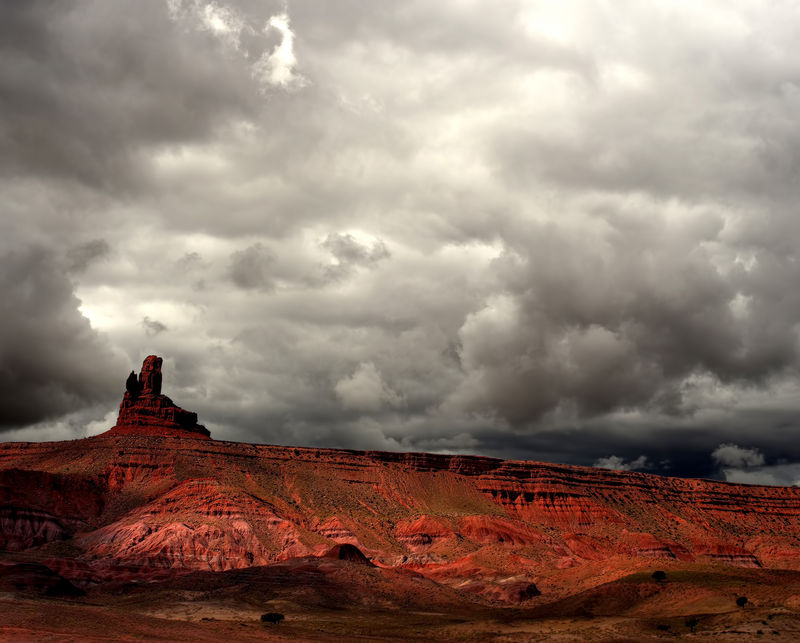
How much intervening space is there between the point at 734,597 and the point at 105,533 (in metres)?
131

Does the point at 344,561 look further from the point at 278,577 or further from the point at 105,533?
the point at 105,533

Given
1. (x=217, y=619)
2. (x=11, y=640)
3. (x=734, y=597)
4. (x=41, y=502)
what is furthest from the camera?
(x=41, y=502)

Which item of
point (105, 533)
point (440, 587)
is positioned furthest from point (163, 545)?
point (440, 587)

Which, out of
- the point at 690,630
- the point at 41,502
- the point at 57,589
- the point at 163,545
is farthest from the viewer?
the point at 41,502

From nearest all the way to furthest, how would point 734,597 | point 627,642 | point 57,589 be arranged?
point 627,642, point 734,597, point 57,589

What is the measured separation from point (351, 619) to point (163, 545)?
7226cm

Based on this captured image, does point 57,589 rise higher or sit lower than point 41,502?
lower

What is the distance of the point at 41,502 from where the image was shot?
197 m

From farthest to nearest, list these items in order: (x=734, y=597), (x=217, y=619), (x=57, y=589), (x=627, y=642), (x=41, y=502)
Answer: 1. (x=41, y=502)
2. (x=57, y=589)
3. (x=217, y=619)
4. (x=734, y=597)
5. (x=627, y=642)

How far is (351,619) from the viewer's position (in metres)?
119

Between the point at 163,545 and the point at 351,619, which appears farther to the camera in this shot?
the point at 163,545

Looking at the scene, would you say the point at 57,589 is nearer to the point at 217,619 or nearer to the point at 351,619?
the point at 217,619

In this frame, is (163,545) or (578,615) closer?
A: (578,615)

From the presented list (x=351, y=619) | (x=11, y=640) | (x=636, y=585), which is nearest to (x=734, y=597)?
(x=636, y=585)
